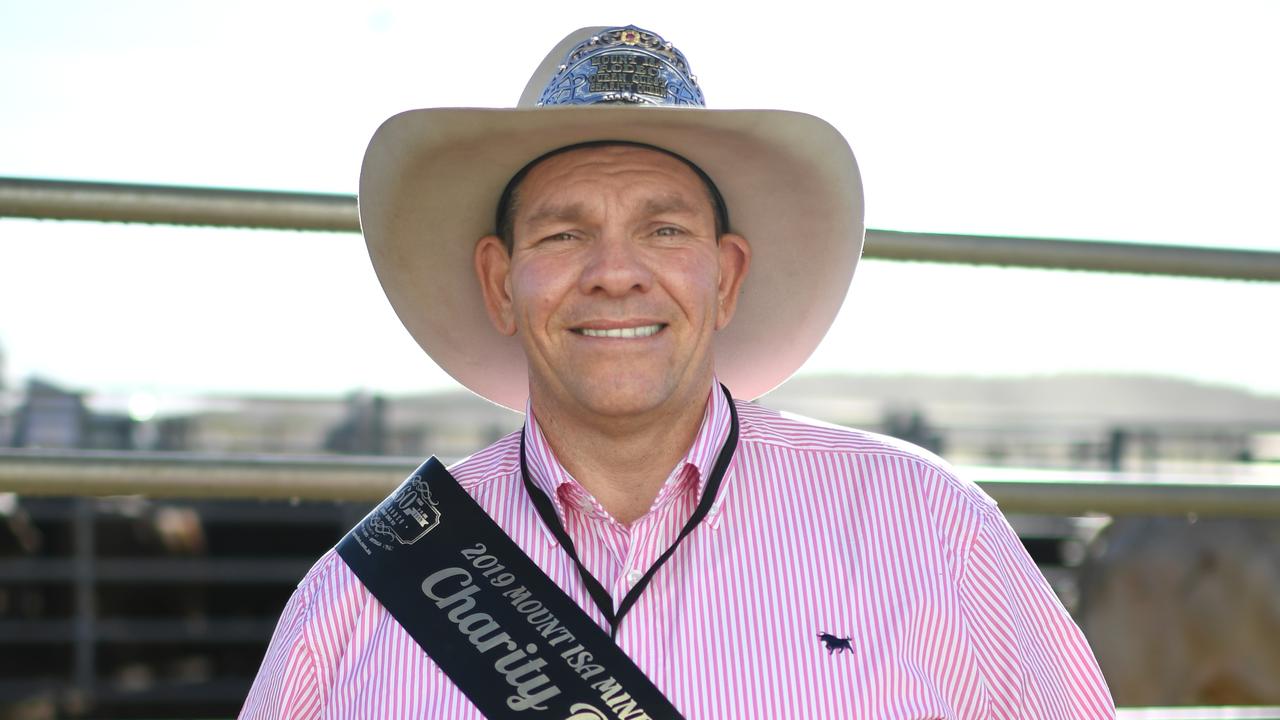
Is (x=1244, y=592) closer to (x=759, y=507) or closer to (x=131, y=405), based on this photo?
(x=759, y=507)

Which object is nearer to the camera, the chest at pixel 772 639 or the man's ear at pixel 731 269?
the chest at pixel 772 639

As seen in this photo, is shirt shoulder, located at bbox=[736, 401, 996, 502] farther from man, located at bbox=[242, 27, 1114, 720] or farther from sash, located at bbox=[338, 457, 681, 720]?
sash, located at bbox=[338, 457, 681, 720]

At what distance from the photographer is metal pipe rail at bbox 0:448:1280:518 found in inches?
78.6

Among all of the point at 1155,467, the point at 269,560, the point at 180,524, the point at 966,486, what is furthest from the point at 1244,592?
the point at 1155,467

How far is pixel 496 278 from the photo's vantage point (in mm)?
2125

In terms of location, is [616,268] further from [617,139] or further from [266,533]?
[266,533]

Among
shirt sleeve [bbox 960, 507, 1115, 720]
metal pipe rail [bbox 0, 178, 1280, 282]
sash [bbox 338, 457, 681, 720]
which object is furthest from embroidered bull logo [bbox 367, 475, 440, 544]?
shirt sleeve [bbox 960, 507, 1115, 720]

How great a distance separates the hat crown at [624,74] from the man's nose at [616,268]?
21cm

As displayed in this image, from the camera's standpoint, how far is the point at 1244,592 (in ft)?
21.0

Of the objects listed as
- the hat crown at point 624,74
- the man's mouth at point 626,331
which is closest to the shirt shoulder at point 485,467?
the man's mouth at point 626,331

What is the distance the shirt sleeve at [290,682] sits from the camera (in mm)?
1793

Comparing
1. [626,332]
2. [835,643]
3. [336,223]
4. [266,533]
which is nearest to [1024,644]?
[835,643]

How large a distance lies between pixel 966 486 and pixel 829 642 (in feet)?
1.11

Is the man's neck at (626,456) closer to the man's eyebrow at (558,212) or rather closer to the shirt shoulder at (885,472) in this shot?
the shirt shoulder at (885,472)
